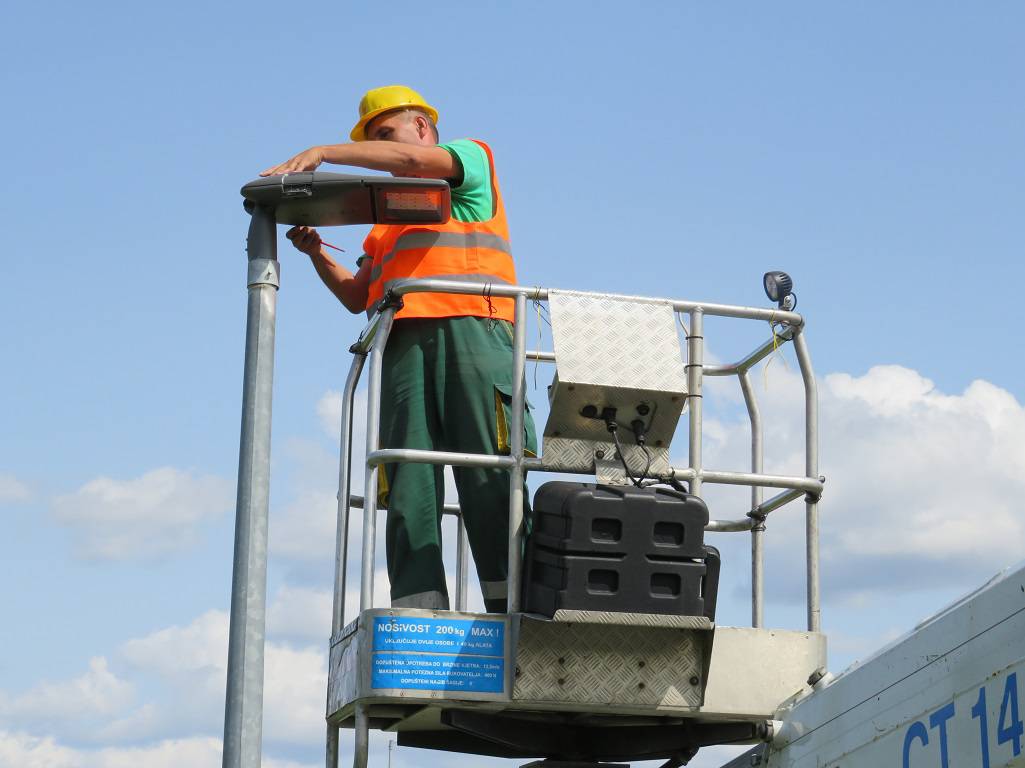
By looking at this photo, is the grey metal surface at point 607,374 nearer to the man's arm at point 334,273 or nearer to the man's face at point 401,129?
the man's face at point 401,129

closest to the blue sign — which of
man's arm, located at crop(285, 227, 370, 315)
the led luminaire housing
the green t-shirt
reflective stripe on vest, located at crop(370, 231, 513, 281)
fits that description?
the led luminaire housing

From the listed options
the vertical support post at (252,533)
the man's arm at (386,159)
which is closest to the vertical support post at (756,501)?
the man's arm at (386,159)

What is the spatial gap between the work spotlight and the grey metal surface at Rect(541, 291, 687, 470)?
0.66 meters

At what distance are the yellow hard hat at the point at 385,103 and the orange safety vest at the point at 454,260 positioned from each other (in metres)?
0.52

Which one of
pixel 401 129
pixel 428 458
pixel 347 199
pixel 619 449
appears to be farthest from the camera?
pixel 401 129

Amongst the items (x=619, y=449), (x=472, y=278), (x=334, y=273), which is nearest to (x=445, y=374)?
(x=472, y=278)

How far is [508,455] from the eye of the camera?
7.29 metres

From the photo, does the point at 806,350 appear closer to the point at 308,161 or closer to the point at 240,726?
the point at 308,161

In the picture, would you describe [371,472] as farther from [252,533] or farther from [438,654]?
[252,533]

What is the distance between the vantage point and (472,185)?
772 centimetres

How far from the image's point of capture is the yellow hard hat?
26.7 ft

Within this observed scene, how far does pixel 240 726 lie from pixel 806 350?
366cm

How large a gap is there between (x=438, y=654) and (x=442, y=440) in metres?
1.19

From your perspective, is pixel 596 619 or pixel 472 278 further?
pixel 472 278
